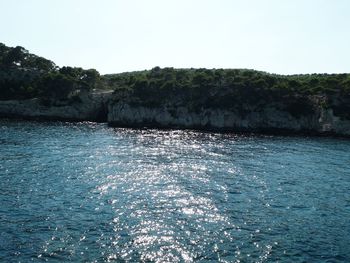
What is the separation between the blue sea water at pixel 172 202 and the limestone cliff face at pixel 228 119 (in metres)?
23.0

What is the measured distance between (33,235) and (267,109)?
3423 inches

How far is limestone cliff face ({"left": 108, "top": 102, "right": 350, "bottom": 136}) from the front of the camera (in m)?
107

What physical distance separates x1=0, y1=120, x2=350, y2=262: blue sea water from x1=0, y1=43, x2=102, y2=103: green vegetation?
53.5 metres

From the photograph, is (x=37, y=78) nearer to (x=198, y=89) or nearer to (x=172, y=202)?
(x=198, y=89)

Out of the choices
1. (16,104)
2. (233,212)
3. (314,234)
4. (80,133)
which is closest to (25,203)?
(233,212)

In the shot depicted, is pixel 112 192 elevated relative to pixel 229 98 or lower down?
lower down

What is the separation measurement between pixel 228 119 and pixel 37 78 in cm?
8075

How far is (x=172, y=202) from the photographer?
45.7 meters

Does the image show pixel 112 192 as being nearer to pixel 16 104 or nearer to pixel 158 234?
pixel 158 234

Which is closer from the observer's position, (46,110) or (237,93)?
(237,93)

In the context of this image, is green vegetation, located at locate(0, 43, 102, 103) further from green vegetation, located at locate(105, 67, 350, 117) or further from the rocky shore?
green vegetation, located at locate(105, 67, 350, 117)

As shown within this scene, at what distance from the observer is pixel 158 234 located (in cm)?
3612

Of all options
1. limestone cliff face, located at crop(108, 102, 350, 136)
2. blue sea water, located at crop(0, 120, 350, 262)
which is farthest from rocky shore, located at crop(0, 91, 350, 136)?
blue sea water, located at crop(0, 120, 350, 262)

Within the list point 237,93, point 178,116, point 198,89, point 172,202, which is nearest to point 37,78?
point 178,116
